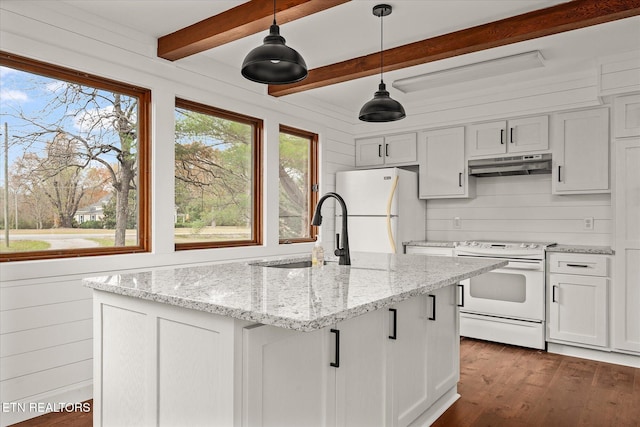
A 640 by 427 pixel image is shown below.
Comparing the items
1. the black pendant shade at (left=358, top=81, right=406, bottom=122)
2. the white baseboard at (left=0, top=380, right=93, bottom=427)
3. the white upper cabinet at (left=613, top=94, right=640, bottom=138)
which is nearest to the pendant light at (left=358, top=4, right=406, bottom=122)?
the black pendant shade at (left=358, top=81, right=406, bottom=122)

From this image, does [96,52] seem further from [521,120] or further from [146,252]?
[521,120]

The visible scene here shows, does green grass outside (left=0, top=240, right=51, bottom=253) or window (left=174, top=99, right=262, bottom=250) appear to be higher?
window (left=174, top=99, right=262, bottom=250)

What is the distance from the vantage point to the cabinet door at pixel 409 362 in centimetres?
201

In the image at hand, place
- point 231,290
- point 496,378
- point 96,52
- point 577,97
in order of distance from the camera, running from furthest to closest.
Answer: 1. point 577,97
2. point 496,378
3. point 96,52
4. point 231,290

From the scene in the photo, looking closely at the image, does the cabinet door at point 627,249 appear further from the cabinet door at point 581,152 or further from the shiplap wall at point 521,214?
the shiplap wall at point 521,214

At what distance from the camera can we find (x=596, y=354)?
144 inches

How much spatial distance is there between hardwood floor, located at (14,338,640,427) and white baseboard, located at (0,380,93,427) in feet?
0.17

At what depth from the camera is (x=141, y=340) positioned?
5.57 ft

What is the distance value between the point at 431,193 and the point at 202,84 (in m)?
2.62

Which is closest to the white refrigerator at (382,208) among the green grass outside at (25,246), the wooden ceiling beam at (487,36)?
the wooden ceiling beam at (487,36)

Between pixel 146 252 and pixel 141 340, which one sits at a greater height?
pixel 146 252

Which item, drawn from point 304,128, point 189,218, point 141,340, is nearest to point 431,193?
point 304,128

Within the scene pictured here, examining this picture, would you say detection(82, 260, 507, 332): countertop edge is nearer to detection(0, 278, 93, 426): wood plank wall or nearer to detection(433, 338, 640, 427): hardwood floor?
detection(0, 278, 93, 426): wood plank wall

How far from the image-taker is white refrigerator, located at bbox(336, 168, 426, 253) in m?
4.48
